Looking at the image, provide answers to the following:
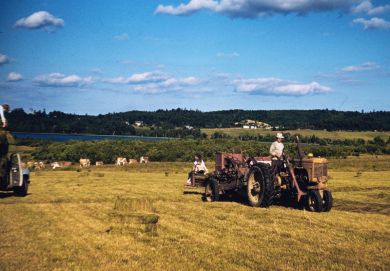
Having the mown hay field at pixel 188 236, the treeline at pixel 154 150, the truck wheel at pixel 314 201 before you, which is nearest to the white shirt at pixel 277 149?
the truck wheel at pixel 314 201

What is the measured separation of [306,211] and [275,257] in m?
5.95

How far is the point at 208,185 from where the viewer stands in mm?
17062

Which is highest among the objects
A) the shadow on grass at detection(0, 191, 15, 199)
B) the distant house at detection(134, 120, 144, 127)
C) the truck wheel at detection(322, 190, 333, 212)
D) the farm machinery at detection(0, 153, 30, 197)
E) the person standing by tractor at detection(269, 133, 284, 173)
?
the distant house at detection(134, 120, 144, 127)

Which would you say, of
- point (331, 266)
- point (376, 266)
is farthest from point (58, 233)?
point (376, 266)

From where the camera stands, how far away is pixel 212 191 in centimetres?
1666

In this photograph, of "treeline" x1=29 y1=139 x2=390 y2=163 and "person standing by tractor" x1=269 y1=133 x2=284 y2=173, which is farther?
"treeline" x1=29 y1=139 x2=390 y2=163

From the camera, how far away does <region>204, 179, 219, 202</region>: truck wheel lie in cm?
1638

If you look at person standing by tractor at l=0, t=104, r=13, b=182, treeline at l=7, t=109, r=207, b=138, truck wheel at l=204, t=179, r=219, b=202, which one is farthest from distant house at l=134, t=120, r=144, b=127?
truck wheel at l=204, t=179, r=219, b=202

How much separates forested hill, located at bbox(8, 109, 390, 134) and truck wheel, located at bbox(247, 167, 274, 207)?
3937 inches

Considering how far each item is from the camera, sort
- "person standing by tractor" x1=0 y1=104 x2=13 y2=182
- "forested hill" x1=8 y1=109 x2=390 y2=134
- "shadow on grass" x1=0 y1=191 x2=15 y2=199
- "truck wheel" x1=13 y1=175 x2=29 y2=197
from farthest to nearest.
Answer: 1. "forested hill" x1=8 y1=109 x2=390 y2=134
2. "shadow on grass" x1=0 y1=191 x2=15 y2=199
3. "truck wheel" x1=13 y1=175 x2=29 y2=197
4. "person standing by tractor" x1=0 y1=104 x2=13 y2=182

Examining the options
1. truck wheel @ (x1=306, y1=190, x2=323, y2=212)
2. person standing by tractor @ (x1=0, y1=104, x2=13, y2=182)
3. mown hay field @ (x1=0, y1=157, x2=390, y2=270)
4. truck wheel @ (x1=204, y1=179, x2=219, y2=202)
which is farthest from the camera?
truck wheel @ (x1=204, y1=179, x2=219, y2=202)

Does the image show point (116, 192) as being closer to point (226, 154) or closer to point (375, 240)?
point (226, 154)

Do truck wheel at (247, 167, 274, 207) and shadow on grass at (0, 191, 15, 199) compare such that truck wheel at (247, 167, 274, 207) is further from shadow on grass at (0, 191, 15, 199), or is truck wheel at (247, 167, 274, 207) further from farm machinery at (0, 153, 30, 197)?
shadow on grass at (0, 191, 15, 199)

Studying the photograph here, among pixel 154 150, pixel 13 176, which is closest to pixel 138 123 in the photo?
pixel 154 150
